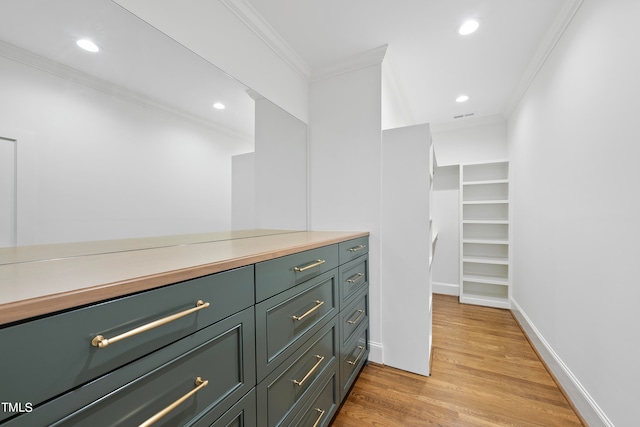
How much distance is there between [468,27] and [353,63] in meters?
0.86

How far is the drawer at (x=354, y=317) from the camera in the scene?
1.57 m

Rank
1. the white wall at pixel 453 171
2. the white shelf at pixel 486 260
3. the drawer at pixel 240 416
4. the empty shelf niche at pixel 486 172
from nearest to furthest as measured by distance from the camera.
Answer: the drawer at pixel 240 416 < the white shelf at pixel 486 260 < the empty shelf niche at pixel 486 172 < the white wall at pixel 453 171

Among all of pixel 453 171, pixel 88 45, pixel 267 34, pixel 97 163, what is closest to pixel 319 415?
pixel 97 163

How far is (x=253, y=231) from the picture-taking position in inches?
68.6

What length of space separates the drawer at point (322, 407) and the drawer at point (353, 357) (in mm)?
100

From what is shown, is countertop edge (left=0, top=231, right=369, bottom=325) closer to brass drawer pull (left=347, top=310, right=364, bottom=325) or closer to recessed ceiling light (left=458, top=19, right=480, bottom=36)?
brass drawer pull (left=347, top=310, right=364, bottom=325)

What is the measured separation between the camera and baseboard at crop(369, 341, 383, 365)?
202cm

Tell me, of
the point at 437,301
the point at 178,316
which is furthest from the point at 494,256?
the point at 178,316

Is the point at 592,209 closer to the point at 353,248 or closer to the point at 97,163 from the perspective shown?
the point at 353,248

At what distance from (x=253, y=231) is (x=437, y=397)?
64.5 inches

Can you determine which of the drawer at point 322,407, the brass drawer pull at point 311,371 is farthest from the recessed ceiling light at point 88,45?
the drawer at point 322,407

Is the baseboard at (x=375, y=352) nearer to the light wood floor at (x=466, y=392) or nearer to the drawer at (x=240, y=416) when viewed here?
the light wood floor at (x=466, y=392)

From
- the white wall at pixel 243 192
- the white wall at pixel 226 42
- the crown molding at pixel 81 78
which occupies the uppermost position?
the white wall at pixel 226 42

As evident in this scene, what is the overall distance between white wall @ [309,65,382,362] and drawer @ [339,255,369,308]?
0.12 m
